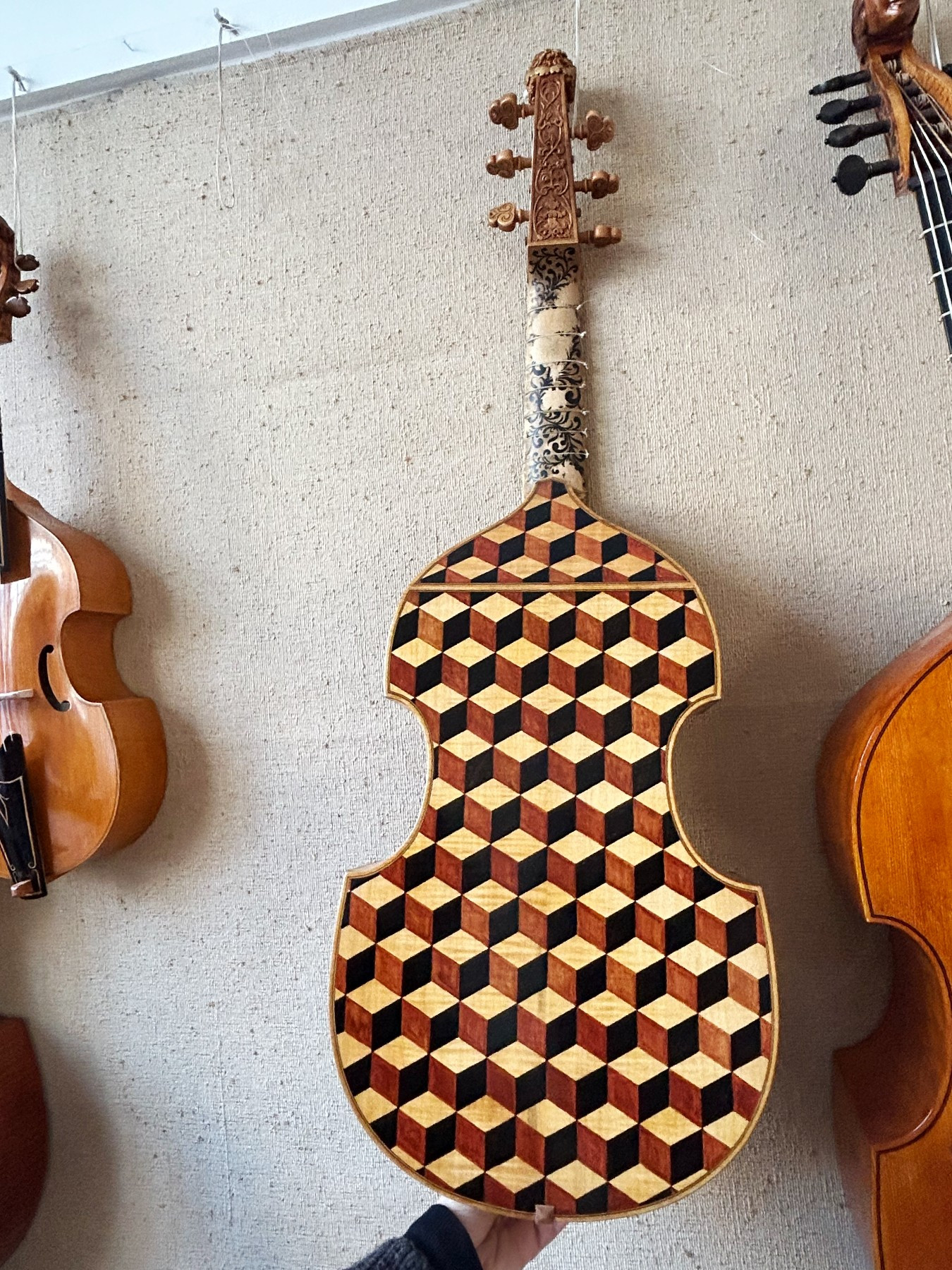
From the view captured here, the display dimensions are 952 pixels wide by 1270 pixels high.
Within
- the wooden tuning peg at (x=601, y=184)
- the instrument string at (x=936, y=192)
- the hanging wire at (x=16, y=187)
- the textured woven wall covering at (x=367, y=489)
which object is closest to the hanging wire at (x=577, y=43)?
the textured woven wall covering at (x=367, y=489)

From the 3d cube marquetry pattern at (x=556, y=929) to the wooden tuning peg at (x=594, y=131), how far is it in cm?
59

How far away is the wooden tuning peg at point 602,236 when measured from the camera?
1.19 meters

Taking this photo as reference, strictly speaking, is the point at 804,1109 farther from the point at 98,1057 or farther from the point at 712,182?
the point at 712,182

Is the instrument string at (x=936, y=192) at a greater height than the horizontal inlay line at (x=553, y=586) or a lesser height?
greater

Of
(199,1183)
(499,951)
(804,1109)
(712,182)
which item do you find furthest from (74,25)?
(804,1109)

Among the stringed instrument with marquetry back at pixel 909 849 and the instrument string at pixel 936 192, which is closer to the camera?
the stringed instrument with marquetry back at pixel 909 849

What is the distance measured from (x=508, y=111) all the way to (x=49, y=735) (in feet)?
3.77

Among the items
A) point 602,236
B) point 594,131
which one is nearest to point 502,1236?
point 602,236

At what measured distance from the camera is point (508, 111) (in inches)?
46.5

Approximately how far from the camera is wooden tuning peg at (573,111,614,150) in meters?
1.17

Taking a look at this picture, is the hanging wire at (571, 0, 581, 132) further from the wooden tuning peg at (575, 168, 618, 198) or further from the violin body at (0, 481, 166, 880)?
the violin body at (0, 481, 166, 880)

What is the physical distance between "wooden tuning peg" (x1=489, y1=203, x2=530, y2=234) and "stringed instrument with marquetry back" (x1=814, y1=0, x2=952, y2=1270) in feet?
1.36

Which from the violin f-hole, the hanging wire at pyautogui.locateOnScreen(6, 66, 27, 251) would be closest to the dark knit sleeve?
the violin f-hole

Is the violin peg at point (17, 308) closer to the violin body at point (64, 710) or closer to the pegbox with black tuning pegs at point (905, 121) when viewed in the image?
the violin body at point (64, 710)
